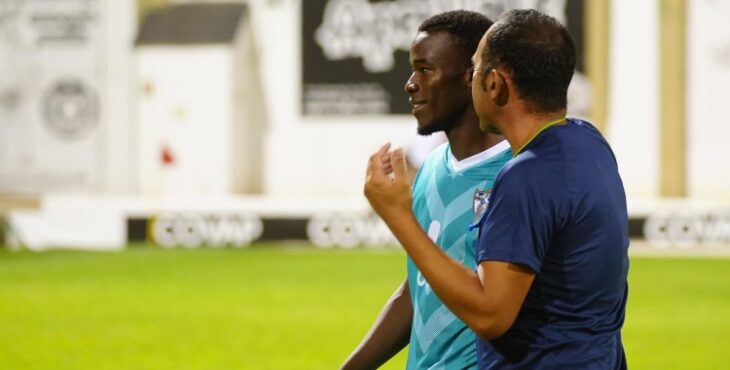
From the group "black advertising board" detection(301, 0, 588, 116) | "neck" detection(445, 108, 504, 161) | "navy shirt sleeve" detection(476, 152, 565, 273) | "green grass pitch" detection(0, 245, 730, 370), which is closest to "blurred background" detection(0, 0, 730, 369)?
"black advertising board" detection(301, 0, 588, 116)

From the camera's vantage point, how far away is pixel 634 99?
23.2 meters

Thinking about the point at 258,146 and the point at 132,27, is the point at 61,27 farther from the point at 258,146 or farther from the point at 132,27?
the point at 258,146

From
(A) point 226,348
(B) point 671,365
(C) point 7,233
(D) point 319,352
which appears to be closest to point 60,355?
(A) point 226,348

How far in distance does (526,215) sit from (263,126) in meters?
22.1

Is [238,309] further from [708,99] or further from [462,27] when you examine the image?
[708,99]

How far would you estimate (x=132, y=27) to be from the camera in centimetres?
2492

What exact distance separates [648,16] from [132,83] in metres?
9.45

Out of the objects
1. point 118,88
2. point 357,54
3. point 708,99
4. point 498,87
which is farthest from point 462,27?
point 118,88

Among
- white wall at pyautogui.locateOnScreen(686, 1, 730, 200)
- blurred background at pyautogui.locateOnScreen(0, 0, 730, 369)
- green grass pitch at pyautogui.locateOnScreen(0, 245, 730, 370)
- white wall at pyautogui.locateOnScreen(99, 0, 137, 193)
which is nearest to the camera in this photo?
green grass pitch at pyautogui.locateOnScreen(0, 245, 730, 370)

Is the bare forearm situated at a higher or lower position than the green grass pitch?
higher

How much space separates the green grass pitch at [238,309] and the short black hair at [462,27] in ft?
17.9

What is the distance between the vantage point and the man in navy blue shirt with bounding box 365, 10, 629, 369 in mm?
2912

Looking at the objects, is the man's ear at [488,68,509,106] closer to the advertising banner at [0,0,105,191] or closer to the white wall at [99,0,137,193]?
the white wall at [99,0,137,193]

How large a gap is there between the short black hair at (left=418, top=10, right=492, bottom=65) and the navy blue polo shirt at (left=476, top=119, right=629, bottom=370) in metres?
0.95
